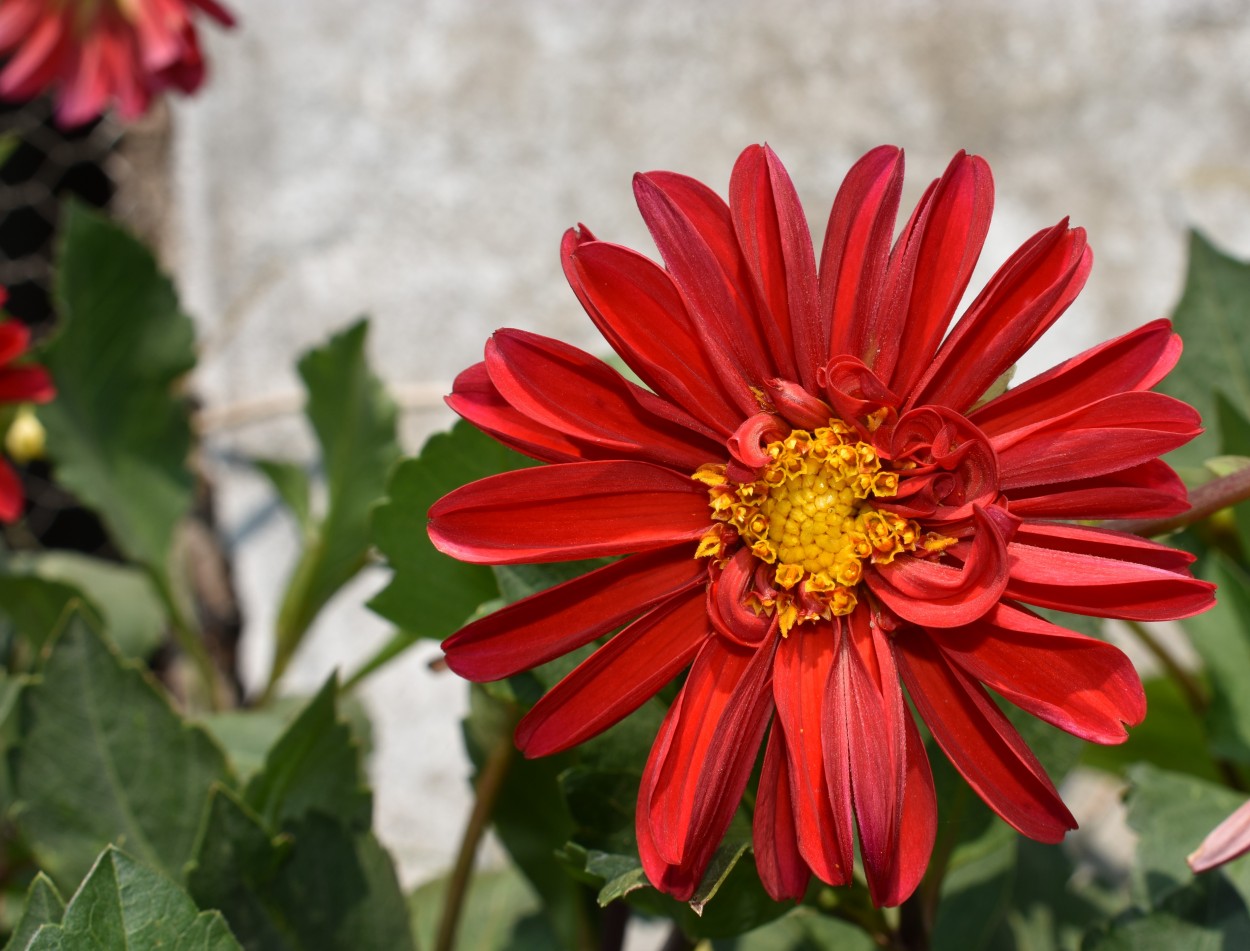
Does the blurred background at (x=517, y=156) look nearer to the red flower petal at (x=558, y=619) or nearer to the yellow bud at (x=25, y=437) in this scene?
the yellow bud at (x=25, y=437)

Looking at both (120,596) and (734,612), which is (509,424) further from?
(120,596)

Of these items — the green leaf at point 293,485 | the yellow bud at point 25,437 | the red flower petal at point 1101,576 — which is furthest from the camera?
the yellow bud at point 25,437

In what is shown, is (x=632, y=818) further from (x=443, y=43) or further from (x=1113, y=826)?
(x=443, y=43)

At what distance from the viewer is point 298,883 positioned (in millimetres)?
538

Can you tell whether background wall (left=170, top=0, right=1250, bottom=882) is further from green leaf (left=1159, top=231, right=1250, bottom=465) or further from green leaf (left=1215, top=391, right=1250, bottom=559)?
green leaf (left=1215, top=391, right=1250, bottom=559)

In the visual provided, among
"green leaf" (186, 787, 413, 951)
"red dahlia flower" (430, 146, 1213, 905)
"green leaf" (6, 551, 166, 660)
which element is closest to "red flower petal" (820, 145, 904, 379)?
"red dahlia flower" (430, 146, 1213, 905)

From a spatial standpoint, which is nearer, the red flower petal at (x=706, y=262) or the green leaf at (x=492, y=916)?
the red flower petal at (x=706, y=262)

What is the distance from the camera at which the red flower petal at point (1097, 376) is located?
1.23ft

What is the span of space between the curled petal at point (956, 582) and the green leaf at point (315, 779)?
10.6 inches

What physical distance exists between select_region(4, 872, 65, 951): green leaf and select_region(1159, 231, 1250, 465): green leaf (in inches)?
23.3

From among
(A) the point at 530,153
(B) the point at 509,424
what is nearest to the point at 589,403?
(B) the point at 509,424

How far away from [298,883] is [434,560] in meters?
0.16

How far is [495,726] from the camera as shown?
1.78 feet

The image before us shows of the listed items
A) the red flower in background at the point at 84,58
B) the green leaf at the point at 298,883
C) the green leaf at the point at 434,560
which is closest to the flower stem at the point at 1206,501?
the green leaf at the point at 434,560
